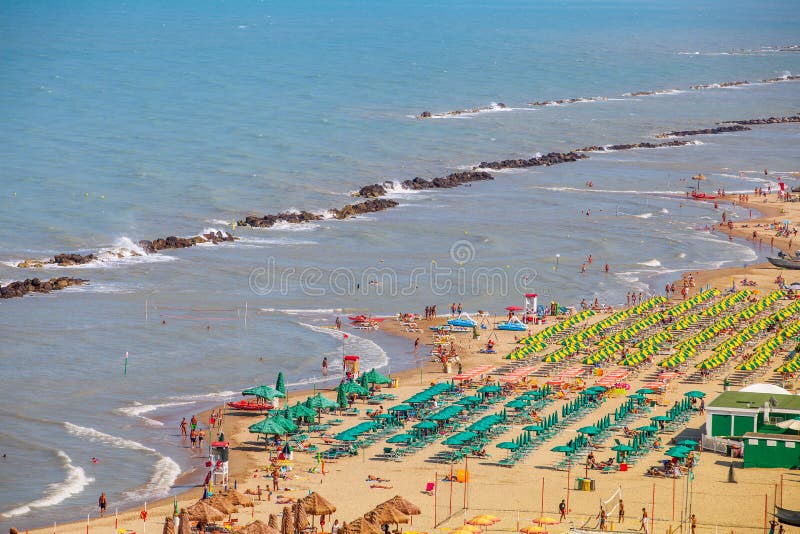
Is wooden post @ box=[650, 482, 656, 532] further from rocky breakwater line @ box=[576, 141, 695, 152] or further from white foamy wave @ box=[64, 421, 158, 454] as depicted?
rocky breakwater line @ box=[576, 141, 695, 152]

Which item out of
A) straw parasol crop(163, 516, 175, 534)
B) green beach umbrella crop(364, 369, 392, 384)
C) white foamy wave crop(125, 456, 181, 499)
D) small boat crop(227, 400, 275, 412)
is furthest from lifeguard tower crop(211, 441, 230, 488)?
green beach umbrella crop(364, 369, 392, 384)

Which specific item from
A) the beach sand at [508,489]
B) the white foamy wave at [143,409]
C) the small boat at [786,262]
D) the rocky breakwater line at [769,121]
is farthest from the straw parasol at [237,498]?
the rocky breakwater line at [769,121]

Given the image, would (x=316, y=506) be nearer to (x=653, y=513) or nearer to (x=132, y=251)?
(x=653, y=513)

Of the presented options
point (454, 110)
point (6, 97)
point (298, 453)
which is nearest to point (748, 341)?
point (298, 453)

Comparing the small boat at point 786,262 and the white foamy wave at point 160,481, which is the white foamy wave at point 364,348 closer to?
the white foamy wave at point 160,481

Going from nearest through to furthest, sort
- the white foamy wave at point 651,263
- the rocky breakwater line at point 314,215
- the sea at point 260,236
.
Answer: the sea at point 260,236 < the white foamy wave at point 651,263 < the rocky breakwater line at point 314,215

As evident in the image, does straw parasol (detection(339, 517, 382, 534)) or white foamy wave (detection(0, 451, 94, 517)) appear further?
white foamy wave (detection(0, 451, 94, 517))

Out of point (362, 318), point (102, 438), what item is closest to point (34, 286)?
point (362, 318)
